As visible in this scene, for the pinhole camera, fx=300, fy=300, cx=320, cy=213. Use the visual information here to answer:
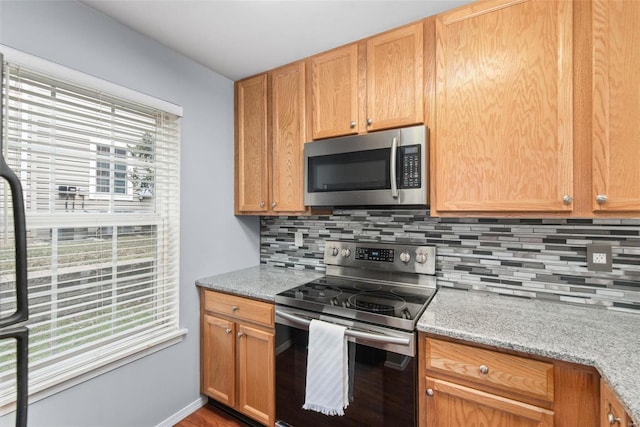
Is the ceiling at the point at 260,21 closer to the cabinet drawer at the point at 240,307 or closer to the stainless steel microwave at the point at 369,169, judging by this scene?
the stainless steel microwave at the point at 369,169

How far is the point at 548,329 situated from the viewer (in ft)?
3.95

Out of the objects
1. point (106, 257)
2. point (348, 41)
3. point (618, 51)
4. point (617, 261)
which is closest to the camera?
point (618, 51)

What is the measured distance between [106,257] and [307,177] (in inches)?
46.9

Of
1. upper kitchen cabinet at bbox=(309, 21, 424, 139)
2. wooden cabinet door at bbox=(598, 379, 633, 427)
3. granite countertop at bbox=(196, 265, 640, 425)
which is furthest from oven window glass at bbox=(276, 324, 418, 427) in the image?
upper kitchen cabinet at bbox=(309, 21, 424, 139)

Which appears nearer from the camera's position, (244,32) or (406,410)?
(406,410)

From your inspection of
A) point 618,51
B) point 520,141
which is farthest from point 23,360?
point 618,51

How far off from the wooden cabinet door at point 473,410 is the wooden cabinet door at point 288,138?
1.24 meters

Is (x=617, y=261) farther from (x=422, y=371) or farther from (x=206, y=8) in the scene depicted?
(x=206, y=8)

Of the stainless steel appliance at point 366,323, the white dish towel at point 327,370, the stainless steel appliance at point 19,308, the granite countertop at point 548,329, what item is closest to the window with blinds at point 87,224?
the stainless steel appliance at point 19,308

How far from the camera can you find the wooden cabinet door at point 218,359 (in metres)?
1.88

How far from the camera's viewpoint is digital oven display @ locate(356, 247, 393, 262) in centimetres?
192

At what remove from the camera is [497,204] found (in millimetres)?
1384

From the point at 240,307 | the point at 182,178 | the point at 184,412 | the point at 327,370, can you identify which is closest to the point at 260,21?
the point at 182,178

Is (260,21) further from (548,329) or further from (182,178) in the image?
(548,329)
